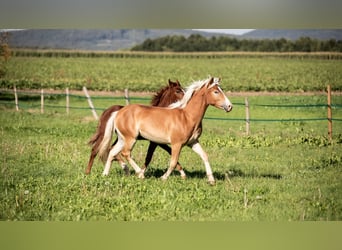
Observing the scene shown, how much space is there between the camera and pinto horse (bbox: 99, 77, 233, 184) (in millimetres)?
6777

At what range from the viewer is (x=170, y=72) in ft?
27.4

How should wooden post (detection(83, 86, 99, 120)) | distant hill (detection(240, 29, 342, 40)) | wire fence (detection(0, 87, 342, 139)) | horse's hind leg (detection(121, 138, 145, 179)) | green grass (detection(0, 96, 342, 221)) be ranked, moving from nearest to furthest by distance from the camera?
green grass (detection(0, 96, 342, 221)) < horse's hind leg (detection(121, 138, 145, 179)) < distant hill (detection(240, 29, 342, 40)) < wire fence (detection(0, 87, 342, 139)) < wooden post (detection(83, 86, 99, 120))

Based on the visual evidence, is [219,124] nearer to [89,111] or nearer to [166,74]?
[166,74]

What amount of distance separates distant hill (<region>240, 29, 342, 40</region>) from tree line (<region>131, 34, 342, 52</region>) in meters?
0.07

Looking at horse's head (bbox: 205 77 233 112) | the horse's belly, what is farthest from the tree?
horse's head (bbox: 205 77 233 112)

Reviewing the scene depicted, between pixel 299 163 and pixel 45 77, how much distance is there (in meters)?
3.41

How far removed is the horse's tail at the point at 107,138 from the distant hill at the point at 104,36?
1084 millimetres

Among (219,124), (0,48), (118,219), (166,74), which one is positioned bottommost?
(118,219)

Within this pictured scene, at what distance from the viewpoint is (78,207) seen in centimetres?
653

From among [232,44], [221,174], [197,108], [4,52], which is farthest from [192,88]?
[4,52]

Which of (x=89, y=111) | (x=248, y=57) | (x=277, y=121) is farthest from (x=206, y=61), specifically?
(x=89, y=111)

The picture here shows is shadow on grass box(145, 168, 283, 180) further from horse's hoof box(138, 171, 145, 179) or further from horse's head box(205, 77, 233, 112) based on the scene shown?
horse's head box(205, 77, 233, 112)

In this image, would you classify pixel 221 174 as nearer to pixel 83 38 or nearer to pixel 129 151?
pixel 129 151

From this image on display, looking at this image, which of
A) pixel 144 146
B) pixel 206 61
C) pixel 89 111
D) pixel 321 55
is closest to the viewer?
pixel 321 55
